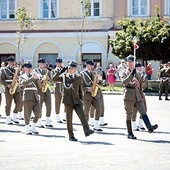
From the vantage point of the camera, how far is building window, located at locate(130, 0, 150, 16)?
45281 mm

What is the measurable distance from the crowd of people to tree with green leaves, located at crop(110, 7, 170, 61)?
18687mm

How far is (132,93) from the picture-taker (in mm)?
14758

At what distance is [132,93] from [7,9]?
1346 inches

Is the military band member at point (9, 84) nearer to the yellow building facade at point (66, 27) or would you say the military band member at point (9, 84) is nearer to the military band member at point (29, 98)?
the military band member at point (29, 98)

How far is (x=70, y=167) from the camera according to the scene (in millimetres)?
10617

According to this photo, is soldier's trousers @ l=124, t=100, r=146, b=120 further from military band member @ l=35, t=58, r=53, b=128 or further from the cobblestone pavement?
military band member @ l=35, t=58, r=53, b=128

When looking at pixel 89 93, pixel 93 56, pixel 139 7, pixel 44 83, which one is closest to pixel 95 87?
pixel 89 93

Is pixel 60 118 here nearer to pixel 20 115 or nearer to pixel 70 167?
pixel 20 115

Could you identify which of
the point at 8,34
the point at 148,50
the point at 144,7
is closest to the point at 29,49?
the point at 8,34

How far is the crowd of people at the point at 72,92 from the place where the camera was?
14.3 meters

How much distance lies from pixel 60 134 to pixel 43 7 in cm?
3275

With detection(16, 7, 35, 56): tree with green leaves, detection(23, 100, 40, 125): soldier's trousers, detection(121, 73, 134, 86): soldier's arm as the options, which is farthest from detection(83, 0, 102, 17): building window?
detection(121, 73, 134, 86): soldier's arm

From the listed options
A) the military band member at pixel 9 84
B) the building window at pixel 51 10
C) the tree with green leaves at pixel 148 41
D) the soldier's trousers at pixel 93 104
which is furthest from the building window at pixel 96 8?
the soldier's trousers at pixel 93 104

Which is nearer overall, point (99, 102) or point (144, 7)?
point (99, 102)
